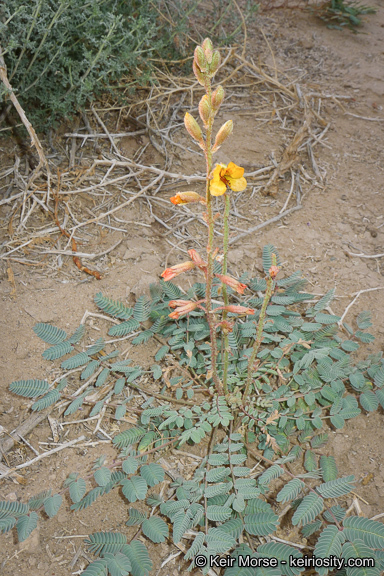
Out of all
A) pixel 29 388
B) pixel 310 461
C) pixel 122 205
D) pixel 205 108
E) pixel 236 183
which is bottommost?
pixel 310 461

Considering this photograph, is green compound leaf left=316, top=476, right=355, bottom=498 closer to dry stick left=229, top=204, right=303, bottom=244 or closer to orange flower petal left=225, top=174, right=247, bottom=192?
orange flower petal left=225, top=174, right=247, bottom=192

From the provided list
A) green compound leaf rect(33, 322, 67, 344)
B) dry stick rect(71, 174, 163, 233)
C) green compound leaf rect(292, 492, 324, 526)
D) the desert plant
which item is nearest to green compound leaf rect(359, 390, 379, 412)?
the desert plant

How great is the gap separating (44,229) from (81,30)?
4.02 ft

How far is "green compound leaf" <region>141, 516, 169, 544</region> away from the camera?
1712 millimetres

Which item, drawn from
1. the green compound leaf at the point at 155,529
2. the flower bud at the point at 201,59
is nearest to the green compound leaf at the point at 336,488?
the green compound leaf at the point at 155,529

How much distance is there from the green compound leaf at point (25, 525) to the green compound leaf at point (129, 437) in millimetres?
401

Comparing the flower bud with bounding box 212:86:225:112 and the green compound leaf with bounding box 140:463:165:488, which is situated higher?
the flower bud with bounding box 212:86:225:112

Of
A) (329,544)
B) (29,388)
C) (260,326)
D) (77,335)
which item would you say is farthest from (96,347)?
(329,544)

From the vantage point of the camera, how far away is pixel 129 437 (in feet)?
6.40

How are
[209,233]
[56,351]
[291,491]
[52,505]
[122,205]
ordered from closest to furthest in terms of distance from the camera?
[209,233]
[52,505]
[291,491]
[56,351]
[122,205]

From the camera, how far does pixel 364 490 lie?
2004mm

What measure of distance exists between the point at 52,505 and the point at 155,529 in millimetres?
358

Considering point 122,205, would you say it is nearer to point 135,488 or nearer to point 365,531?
point 135,488

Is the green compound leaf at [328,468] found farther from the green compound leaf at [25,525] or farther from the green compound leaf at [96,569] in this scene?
the green compound leaf at [25,525]
